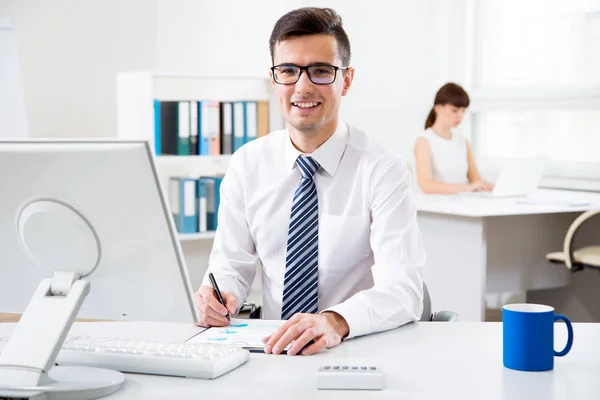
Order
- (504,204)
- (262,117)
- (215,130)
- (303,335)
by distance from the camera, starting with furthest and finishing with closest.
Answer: (262,117) < (215,130) < (504,204) < (303,335)

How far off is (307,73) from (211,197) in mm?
2837

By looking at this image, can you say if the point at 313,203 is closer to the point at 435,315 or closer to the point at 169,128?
the point at 435,315

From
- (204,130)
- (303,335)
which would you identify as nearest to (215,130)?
(204,130)

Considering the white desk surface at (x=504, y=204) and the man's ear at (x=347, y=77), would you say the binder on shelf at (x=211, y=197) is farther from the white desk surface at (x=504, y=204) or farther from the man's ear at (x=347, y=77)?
the man's ear at (x=347, y=77)

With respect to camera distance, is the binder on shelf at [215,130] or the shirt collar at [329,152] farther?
the binder on shelf at [215,130]

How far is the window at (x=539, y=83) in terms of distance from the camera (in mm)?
4895

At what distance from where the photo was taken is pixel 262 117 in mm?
4801

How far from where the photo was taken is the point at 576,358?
150 centimetres

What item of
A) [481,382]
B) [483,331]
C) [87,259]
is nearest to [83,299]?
[87,259]

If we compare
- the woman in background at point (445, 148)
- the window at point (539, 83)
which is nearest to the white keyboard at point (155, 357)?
the woman in background at point (445, 148)

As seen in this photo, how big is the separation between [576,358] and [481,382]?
0.24 meters

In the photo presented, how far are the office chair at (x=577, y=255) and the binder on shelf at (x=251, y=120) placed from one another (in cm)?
177

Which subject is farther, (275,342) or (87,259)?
(275,342)

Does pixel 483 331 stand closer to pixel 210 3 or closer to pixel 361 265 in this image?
pixel 361 265
